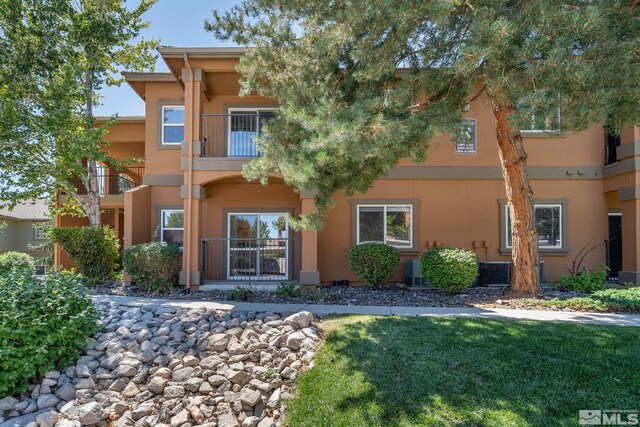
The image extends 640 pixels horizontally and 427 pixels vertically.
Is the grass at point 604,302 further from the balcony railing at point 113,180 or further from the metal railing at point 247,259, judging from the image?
the balcony railing at point 113,180

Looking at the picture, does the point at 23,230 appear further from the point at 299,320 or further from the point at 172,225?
the point at 299,320

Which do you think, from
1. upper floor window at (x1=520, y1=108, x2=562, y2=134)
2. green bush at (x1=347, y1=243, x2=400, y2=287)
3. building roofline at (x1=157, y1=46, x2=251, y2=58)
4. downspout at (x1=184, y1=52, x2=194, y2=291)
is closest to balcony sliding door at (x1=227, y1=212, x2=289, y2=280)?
downspout at (x1=184, y1=52, x2=194, y2=291)

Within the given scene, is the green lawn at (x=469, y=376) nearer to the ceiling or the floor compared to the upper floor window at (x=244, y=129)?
nearer to the floor

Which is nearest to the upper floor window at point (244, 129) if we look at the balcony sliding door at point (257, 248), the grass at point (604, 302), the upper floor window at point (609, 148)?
the balcony sliding door at point (257, 248)

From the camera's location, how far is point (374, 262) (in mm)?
9375

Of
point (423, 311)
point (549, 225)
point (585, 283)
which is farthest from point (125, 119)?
point (585, 283)

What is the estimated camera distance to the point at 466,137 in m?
6.84

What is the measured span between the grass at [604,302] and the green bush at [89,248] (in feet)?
36.8

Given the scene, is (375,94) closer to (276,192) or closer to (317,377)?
(317,377)

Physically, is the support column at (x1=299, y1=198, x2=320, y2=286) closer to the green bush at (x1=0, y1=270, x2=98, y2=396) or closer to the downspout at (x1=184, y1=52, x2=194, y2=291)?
the downspout at (x1=184, y1=52, x2=194, y2=291)

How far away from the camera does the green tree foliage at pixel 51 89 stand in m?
9.97

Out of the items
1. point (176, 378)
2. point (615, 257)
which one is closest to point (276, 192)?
point (176, 378)

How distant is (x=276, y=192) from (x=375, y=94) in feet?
18.2

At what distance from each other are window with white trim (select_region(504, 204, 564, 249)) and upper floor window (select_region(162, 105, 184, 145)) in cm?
1049
